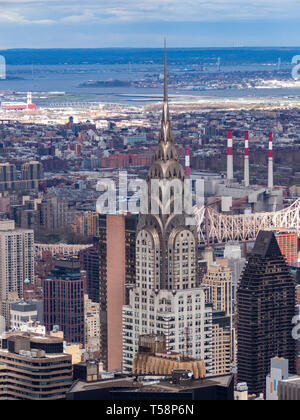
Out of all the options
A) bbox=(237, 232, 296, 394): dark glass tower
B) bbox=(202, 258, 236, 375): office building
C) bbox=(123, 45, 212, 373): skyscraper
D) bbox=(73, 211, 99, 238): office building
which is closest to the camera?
bbox=(123, 45, 212, 373): skyscraper

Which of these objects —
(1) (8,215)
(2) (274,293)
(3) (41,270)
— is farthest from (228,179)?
(2) (274,293)

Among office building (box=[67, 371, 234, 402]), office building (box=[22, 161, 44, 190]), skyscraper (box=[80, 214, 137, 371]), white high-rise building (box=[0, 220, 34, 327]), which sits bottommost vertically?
white high-rise building (box=[0, 220, 34, 327])

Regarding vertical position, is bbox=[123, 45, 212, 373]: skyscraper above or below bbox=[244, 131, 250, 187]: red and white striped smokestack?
above

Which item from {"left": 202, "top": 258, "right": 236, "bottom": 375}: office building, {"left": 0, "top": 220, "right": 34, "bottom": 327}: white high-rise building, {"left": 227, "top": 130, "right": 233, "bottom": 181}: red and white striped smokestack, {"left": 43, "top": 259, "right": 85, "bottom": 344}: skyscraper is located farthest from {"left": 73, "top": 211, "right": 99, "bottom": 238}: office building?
{"left": 227, "top": 130, "right": 233, "bottom": 181}: red and white striped smokestack

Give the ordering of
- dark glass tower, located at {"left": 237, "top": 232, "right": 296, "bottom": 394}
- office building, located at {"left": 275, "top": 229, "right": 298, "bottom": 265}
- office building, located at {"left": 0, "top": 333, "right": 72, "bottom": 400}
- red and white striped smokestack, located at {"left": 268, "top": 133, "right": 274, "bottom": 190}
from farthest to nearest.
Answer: red and white striped smokestack, located at {"left": 268, "top": 133, "right": 274, "bottom": 190} < office building, located at {"left": 275, "top": 229, "right": 298, "bottom": 265} < dark glass tower, located at {"left": 237, "top": 232, "right": 296, "bottom": 394} < office building, located at {"left": 0, "top": 333, "right": 72, "bottom": 400}

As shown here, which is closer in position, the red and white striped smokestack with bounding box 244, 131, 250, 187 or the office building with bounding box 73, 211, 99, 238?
the office building with bounding box 73, 211, 99, 238

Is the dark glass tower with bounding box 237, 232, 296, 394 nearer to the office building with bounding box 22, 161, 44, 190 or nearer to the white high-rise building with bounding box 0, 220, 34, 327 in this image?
the white high-rise building with bounding box 0, 220, 34, 327

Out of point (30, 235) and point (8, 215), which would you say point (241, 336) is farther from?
point (8, 215)
